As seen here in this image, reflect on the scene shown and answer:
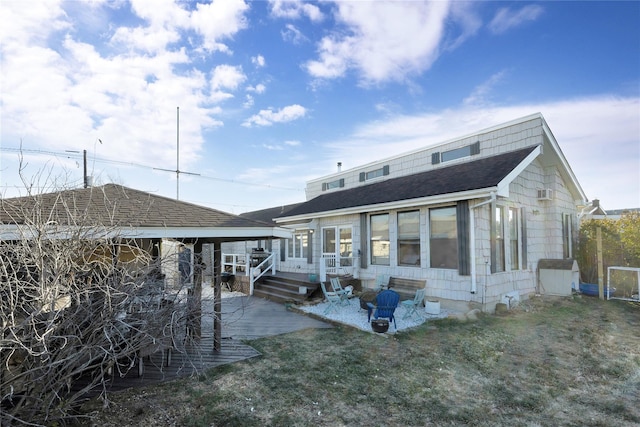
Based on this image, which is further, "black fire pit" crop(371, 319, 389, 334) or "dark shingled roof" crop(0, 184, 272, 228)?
"black fire pit" crop(371, 319, 389, 334)

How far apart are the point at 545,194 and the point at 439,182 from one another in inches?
165

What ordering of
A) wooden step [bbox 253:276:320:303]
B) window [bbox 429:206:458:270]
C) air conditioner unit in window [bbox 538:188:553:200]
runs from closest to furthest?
window [bbox 429:206:458:270]
wooden step [bbox 253:276:320:303]
air conditioner unit in window [bbox 538:188:553:200]

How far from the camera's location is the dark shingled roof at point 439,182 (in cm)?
905

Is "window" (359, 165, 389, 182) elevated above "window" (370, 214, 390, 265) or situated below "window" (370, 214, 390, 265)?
above

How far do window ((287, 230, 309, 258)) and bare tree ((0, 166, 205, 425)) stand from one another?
35.1 ft

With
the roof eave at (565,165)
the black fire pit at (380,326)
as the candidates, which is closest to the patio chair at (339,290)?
the black fire pit at (380,326)

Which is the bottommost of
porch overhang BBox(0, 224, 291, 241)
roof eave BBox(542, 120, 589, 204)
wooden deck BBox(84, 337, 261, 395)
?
wooden deck BBox(84, 337, 261, 395)

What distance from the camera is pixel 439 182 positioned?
1041 cm

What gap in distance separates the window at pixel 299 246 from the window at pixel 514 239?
7.76m

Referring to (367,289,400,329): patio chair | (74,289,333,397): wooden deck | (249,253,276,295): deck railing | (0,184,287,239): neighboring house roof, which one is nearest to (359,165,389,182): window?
(249,253,276,295): deck railing

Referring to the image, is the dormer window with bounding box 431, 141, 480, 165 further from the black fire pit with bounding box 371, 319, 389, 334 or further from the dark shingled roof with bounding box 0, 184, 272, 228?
the dark shingled roof with bounding box 0, 184, 272, 228

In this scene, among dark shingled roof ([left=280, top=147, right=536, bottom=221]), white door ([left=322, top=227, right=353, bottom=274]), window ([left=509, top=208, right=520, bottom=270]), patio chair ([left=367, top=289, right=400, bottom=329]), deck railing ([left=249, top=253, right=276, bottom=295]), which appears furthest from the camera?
deck railing ([left=249, top=253, right=276, bottom=295])

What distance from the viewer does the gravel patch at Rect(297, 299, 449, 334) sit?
783 cm

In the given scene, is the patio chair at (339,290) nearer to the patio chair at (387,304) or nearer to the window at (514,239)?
the patio chair at (387,304)
